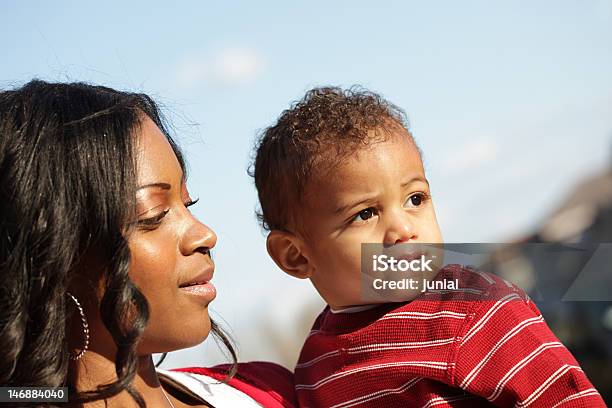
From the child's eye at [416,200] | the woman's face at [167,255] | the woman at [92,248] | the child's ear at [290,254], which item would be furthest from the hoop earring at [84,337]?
the child's eye at [416,200]

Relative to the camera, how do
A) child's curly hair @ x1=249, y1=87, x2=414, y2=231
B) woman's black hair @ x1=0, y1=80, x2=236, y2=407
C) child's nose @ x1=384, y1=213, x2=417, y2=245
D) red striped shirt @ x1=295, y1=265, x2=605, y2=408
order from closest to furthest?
1. woman's black hair @ x1=0, y1=80, x2=236, y2=407
2. red striped shirt @ x1=295, y1=265, x2=605, y2=408
3. child's nose @ x1=384, y1=213, x2=417, y2=245
4. child's curly hair @ x1=249, y1=87, x2=414, y2=231

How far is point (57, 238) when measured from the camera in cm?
208

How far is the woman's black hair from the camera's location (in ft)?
6.79

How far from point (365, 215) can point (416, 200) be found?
0.16m

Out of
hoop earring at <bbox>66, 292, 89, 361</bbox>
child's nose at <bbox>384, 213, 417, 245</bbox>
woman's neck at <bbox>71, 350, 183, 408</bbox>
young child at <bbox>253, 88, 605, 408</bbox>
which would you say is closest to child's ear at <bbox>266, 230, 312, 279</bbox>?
young child at <bbox>253, 88, 605, 408</bbox>

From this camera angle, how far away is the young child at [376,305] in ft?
7.28

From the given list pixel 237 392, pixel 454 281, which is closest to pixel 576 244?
pixel 454 281

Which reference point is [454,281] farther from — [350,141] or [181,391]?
[181,391]

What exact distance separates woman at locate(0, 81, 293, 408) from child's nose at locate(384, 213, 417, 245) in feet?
1.59

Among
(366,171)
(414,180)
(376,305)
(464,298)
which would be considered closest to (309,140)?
(366,171)

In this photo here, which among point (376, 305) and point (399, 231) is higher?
point (399, 231)

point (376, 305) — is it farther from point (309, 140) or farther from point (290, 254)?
point (309, 140)

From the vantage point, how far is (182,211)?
2.30 m

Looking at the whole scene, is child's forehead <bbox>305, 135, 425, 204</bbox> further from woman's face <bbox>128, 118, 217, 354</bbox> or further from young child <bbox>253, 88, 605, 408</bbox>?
woman's face <bbox>128, 118, 217, 354</bbox>
